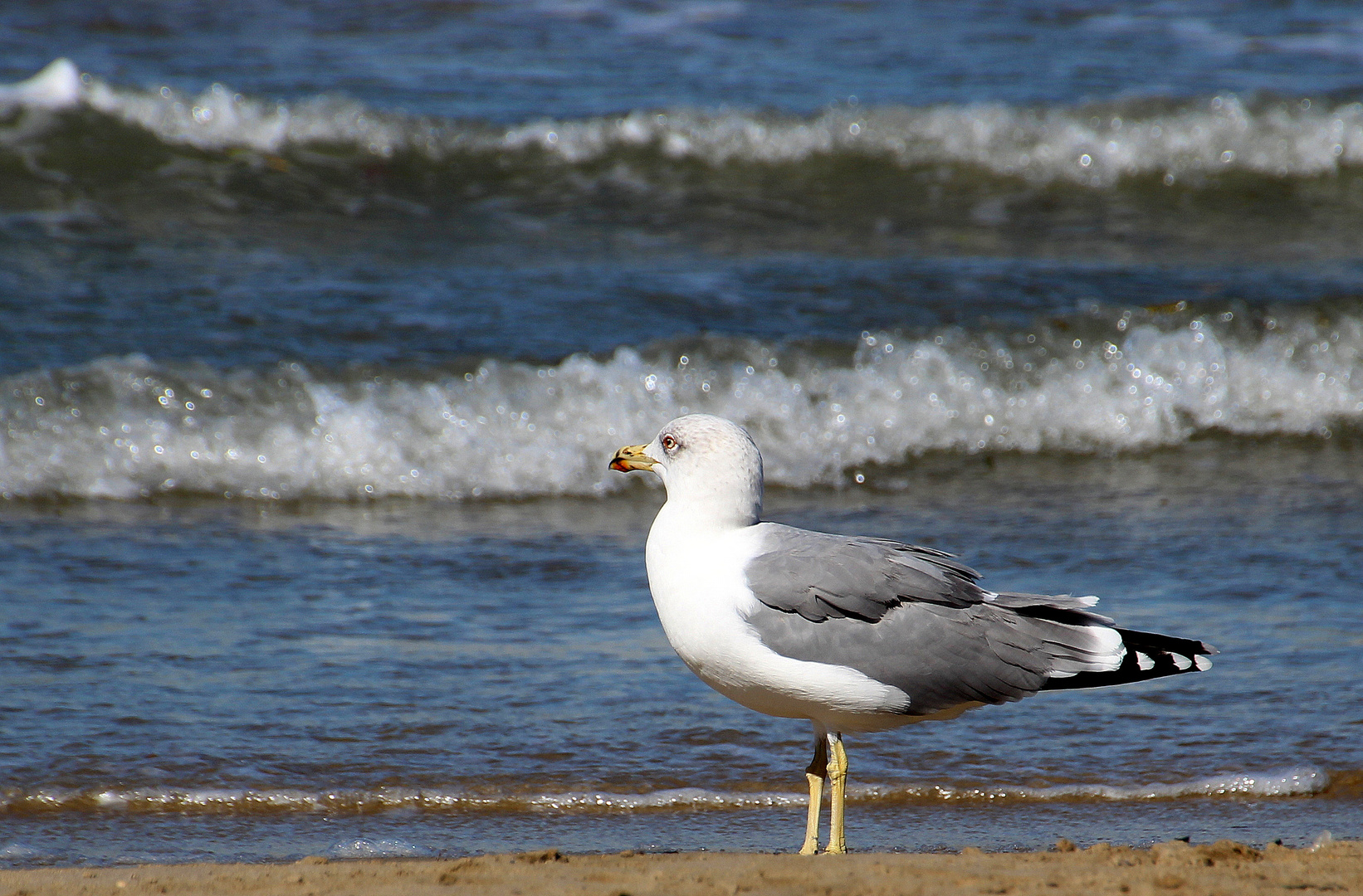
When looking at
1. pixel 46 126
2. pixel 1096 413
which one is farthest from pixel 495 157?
pixel 1096 413

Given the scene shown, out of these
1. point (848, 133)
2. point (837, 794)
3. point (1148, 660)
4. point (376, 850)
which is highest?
point (848, 133)

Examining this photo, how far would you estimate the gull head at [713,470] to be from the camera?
11.3ft

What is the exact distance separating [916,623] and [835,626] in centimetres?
20

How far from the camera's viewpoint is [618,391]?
6.68 metres

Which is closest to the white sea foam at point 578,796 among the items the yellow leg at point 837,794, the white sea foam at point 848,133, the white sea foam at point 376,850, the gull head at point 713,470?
the white sea foam at point 376,850

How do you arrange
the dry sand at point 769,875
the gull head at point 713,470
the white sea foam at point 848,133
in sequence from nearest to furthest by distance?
the dry sand at point 769,875, the gull head at point 713,470, the white sea foam at point 848,133

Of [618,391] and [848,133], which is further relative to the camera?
[848,133]

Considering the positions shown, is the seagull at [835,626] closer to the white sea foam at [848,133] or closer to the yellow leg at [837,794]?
the yellow leg at [837,794]

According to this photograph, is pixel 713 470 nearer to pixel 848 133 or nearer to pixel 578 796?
pixel 578 796

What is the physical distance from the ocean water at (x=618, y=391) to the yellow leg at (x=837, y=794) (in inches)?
5.7

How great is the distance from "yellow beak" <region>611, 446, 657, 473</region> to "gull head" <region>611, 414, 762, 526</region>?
80 millimetres

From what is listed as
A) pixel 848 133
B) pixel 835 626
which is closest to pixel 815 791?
pixel 835 626

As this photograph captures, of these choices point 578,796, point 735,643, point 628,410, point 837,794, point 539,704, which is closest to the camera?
point 735,643

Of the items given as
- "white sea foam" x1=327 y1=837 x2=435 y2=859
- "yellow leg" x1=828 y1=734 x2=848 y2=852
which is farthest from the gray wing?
"white sea foam" x1=327 y1=837 x2=435 y2=859
